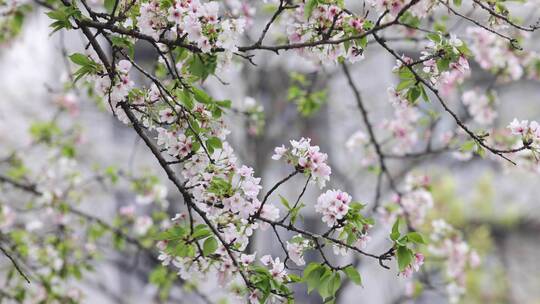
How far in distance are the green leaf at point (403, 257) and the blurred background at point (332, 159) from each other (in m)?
4.41

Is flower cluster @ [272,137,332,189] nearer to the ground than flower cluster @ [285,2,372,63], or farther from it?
nearer to the ground

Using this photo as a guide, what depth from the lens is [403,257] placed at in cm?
188

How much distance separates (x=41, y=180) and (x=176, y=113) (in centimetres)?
263

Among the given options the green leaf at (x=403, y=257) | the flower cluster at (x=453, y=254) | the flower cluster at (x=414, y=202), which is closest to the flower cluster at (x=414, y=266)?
the green leaf at (x=403, y=257)

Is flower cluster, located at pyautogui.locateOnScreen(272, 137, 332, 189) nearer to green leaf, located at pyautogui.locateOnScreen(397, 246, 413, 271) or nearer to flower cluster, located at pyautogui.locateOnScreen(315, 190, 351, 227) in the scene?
flower cluster, located at pyautogui.locateOnScreen(315, 190, 351, 227)

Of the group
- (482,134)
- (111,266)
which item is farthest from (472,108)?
(111,266)

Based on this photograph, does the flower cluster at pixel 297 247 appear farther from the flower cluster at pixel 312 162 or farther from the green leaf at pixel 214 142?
the green leaf at pixel 214 142

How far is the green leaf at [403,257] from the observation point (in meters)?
1.87

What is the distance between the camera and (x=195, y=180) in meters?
1.95

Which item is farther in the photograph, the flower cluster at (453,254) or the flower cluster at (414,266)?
the flower cluster at (453,254)

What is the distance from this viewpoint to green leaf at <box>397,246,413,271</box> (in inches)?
73.7

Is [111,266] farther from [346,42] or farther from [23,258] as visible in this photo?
[346,42]

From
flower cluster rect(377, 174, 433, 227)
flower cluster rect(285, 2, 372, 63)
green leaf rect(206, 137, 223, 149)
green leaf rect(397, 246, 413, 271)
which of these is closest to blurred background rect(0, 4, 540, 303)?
flower cluster rect(377, 174, 433, 227)

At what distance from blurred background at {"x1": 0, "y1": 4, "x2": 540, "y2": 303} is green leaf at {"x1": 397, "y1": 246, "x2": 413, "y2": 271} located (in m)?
4.41
